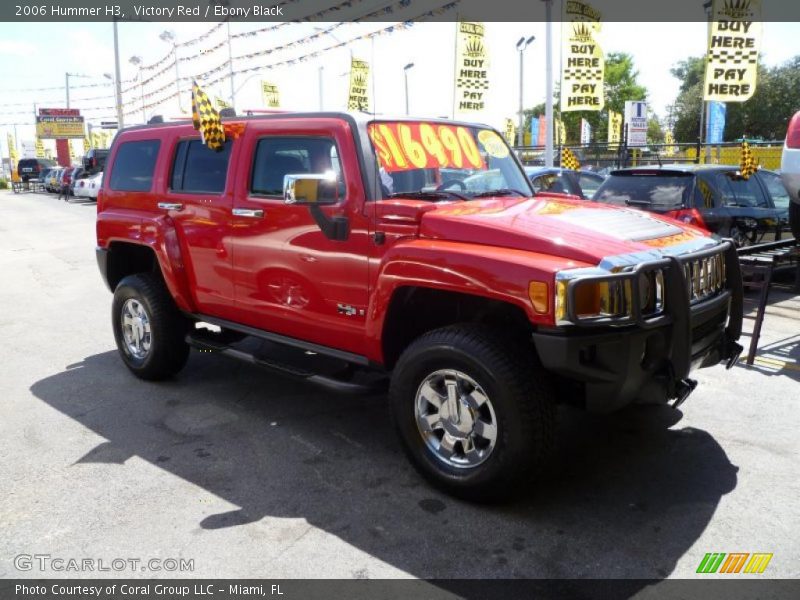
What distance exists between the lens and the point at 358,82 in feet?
82.8

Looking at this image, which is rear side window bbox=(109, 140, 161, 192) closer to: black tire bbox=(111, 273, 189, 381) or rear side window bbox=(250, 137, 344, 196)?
black tire bbox=(111, 273, 189, 381)

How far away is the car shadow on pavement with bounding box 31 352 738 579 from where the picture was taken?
3.12 meters

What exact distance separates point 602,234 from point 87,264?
35.5 feet

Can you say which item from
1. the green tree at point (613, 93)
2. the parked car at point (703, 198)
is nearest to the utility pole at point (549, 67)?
the parked car at point (703, 198)

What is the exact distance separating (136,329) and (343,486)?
270 centimetres

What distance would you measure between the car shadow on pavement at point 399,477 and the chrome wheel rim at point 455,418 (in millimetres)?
256

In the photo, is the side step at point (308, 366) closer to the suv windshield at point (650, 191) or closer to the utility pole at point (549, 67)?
the suv windshield at point (650, 191)

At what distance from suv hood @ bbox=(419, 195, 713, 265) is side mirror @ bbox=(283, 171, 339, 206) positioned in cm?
58

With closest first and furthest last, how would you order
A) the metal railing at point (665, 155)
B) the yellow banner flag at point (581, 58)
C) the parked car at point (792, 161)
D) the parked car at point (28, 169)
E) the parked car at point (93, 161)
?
the parked car at point (792, 161)
the yellow banner flag at point (581, 58)
the metal railing at point (665, 155)
the parked car at point (93, 161)
the parked car at point (28, 169)

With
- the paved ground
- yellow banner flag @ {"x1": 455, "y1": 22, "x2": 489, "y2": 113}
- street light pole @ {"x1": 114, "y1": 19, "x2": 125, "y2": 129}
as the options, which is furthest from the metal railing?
street light pole @ {"x1": 114, "y1": 19, "x2": 125, "y2": 129}

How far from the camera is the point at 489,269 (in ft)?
10.8

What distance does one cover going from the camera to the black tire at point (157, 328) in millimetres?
5336

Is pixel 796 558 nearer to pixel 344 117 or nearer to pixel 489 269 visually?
pixel 489 269

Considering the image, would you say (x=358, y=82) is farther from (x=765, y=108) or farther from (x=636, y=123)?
(x=765, y=108)
